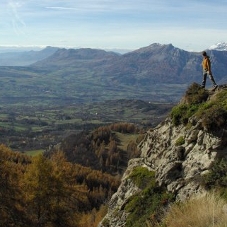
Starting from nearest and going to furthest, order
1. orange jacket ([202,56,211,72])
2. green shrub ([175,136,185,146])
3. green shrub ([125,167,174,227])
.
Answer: green shrub ([125,167,174,227]) → green shrub ([175,136,185,146]) → orange jacket ([202,56,211,72])

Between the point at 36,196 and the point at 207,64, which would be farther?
the point at 36,196

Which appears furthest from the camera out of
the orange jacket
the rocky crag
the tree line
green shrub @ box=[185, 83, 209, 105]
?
the tree line

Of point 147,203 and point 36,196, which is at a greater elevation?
point 147,203

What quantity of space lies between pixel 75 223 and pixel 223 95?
2482cm

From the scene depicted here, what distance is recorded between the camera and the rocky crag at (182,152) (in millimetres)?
20578

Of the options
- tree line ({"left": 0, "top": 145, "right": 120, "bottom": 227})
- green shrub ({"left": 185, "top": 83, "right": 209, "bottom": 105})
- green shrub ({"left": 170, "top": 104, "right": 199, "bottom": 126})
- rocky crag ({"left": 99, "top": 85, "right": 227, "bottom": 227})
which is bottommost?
tree line ({"left": 0, "top": 145, "right": 120, "bottom": 227})

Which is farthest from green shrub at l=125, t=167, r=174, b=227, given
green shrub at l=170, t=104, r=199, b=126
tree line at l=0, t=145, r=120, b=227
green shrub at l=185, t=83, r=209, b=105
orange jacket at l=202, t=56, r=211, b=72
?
tree line at l=0, t=145, r=120, b=227

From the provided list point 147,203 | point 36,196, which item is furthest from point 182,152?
point 36,196

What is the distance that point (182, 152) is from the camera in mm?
23141

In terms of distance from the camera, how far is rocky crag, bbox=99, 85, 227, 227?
20.6 m

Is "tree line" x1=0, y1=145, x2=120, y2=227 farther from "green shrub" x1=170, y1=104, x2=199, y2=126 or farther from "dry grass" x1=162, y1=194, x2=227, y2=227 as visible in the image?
"dry grass" x1=162, y1=194, x2=227, y2=227

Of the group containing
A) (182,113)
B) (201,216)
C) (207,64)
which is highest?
(207,64)

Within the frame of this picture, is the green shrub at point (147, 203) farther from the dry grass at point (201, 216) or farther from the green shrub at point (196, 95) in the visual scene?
the dry grass at point (201, 216)

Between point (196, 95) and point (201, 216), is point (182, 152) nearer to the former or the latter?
point (196, 95)
